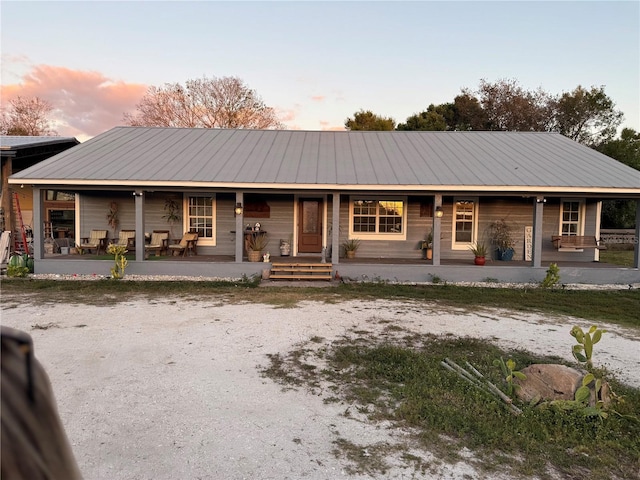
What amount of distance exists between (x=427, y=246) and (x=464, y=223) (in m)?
1.43

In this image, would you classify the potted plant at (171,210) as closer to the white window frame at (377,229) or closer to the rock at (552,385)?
the white window frame at (377,229)

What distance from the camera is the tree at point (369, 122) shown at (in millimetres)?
30484

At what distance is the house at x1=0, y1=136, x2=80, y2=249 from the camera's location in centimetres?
1300

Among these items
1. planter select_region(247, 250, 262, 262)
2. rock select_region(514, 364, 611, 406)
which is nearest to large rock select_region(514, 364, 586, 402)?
rock select_region(514, 364, 611, 406)

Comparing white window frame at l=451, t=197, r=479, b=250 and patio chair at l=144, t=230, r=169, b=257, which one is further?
white window frame at l=451, t=197, r=479, b=250

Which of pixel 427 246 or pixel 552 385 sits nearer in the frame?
pixel 552 385

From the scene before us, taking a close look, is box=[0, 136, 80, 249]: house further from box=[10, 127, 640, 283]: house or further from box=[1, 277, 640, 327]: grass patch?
box=[1, 277, 640, 327]: grass patch

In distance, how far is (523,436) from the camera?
137 inches

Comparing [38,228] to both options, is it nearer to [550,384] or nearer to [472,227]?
[550,384]

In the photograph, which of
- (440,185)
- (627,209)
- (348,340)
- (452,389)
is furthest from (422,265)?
(627,209)

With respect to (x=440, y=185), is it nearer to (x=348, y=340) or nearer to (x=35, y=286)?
(x=348, y=340)

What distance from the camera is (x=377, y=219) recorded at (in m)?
13.3

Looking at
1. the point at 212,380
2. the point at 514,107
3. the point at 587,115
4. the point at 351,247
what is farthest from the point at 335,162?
the point at 587,115

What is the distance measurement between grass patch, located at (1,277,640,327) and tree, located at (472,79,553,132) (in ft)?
69.0
